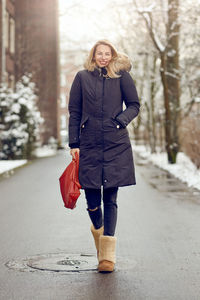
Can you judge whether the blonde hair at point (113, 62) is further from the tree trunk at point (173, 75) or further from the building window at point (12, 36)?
the building window at point (12, 36)

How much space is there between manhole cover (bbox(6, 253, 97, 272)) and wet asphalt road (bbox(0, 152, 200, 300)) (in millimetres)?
102

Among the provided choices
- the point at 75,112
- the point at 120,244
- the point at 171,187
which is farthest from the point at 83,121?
the point at 171,187

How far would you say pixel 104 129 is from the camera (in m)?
6.16

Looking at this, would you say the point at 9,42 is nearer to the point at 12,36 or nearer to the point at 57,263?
the point at 12,36

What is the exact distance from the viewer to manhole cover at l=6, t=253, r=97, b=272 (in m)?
6.20

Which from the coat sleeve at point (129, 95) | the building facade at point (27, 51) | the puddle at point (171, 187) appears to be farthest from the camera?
the building facade at point (27, 51)

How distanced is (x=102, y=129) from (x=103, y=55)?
639 mm

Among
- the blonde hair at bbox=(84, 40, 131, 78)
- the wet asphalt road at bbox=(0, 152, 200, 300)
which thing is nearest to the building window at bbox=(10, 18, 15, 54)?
the wet asphalt road at bbox=(0, 152, 200, 300)

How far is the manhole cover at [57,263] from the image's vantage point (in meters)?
6.20

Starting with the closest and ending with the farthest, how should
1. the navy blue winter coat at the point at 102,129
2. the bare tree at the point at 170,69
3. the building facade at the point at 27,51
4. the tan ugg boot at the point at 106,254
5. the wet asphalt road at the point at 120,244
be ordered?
the wet asphalt road at the point at 120,244
the tan ugg boot at the point at 106,254
the navy blue winter coat at the point at 102,129
the bare tree at the point at 170,69
the building facade at the point at 27,51

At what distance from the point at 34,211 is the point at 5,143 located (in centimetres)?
1725

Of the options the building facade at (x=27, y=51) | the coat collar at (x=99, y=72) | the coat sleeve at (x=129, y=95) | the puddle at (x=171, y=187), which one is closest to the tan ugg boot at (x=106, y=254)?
the coat sleeve at (x=129, y=95)

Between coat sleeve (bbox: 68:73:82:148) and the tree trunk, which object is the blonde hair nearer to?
coat sleeve (bbox: 68:73:82:148)

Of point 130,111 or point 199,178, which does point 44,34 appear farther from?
point 130,111
